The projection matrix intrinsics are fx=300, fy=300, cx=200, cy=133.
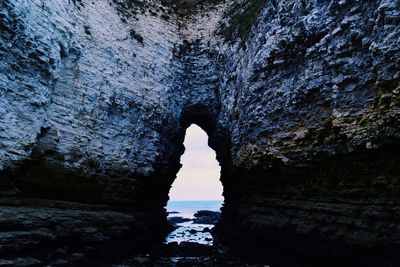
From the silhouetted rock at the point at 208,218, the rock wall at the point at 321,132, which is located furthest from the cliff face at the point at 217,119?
the silhouetted rock at the point at 208,218

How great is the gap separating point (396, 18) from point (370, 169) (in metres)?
3.93

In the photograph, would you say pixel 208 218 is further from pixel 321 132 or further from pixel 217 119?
pixel 321 132

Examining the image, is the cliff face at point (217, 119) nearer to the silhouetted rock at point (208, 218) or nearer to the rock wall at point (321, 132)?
the rock wall at point (321, 132)

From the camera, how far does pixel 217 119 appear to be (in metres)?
21.0

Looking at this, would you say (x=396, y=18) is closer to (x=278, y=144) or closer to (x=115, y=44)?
(x=278, y=144)

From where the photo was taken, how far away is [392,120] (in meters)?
7.22

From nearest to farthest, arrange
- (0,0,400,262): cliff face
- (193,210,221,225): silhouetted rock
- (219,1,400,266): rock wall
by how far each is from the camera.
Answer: (219,1,400,266): rock wall, (0,0,400,262): cliff face, (193,210,221,225): silhouetted rock

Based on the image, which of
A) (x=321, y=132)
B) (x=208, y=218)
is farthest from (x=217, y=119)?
(x=208, y=218)

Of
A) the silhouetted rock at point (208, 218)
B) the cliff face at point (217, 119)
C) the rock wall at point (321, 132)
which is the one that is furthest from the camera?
the silhouetted rock at point (208, 218)

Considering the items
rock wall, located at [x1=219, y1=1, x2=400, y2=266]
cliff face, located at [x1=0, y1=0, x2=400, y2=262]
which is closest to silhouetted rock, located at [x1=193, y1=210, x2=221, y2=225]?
cliff face, located at [x1=0, y1=0, x2=400, y2=262]

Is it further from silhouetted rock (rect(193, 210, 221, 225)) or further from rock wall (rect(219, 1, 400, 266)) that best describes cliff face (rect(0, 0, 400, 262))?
silhouetted rock (rect(193, 210, 221, 225))

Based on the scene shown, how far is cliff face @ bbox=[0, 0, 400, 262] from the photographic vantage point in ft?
27.3

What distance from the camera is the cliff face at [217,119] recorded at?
27.3 ft

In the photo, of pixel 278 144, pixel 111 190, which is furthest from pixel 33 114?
pixel 278 144
